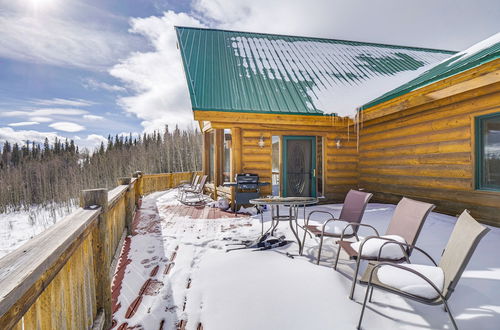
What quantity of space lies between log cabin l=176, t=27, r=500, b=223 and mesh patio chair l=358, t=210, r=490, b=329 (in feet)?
10.7

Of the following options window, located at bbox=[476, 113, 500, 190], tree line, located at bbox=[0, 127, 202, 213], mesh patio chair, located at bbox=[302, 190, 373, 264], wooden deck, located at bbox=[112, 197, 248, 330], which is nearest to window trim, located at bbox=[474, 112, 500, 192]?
window, located at bbox=[476, 113, 500, 190]

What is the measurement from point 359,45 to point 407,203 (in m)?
11.0

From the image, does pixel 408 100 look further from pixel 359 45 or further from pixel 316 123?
pixel 359 45

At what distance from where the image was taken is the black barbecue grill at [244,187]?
6391 mm

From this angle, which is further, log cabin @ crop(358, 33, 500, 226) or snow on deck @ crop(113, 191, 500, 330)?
log cabin @ crop(358, 33, 500, 226)

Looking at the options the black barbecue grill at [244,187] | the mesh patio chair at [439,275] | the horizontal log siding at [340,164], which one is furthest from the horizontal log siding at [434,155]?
the mesh patio chair at [439,275]

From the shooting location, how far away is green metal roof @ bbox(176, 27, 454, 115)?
259 inches

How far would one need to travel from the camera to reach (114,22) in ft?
47.2

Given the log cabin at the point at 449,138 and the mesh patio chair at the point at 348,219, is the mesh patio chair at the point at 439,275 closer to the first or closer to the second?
the mesh patio chair at the point at 348,219

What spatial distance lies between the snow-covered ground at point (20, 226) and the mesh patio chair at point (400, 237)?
10.2m

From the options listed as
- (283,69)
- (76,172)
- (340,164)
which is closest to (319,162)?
(340,164)

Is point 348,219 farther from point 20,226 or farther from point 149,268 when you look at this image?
point 20,226

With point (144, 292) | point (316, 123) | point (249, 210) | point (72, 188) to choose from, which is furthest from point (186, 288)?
point (72, 188)

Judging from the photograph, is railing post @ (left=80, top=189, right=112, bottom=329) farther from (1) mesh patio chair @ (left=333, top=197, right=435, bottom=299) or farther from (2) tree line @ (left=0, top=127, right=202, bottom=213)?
(2) tree line @ (left=0, top=127, right=202, bottom=213)
